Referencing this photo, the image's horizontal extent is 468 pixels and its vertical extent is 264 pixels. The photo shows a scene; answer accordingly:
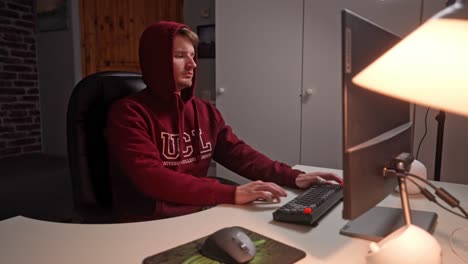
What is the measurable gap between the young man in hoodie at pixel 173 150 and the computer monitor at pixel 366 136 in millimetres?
345

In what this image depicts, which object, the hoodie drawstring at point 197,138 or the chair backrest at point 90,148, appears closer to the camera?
the chair backrest at point 90,148

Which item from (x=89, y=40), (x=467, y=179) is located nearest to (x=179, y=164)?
(x=467, y=179)

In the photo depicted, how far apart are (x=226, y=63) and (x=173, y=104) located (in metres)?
1.48

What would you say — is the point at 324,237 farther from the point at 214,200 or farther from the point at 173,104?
the point at 173,104

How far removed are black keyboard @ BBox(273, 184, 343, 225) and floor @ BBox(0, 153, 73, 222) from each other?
6.29ft

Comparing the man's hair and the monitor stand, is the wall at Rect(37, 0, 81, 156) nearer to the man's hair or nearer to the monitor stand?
the man's hair

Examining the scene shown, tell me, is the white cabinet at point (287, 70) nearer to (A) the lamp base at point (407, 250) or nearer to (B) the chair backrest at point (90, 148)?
(B) the chair backrest at point (90, 148)

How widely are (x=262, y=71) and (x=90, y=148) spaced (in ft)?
5.37

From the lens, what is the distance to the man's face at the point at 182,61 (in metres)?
1.47

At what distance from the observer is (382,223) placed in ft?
3.02

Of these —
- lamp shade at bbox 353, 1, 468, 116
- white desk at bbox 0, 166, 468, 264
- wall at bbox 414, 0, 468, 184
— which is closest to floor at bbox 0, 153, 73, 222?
white desk at bbox 0, 166, 468, 264

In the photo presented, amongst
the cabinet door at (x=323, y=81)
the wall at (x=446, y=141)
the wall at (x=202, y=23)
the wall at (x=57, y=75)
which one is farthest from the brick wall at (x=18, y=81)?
the wall at (x=446, y=141)

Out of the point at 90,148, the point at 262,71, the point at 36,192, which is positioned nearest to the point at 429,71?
the point at 90,148

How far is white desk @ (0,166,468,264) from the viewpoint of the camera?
0.77m
